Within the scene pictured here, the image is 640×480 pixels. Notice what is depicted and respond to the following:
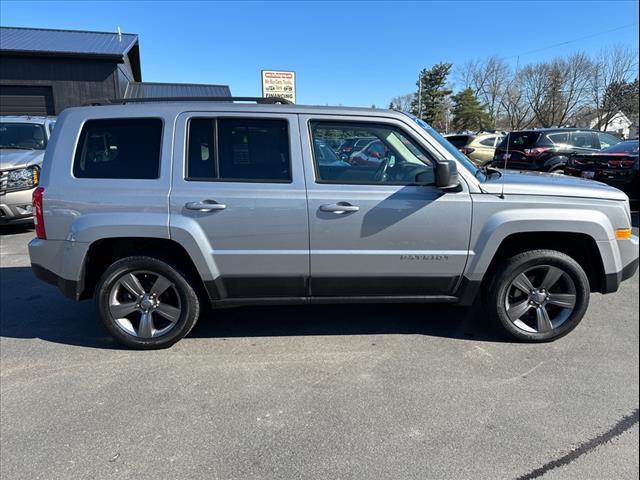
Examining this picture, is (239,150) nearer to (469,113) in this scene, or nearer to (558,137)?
(558,137)

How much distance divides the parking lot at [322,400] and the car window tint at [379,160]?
4.54ft

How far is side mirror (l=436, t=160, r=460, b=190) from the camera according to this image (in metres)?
3.15

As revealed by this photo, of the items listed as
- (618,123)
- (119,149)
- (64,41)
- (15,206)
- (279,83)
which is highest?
(64,41)

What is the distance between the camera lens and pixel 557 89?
4569 centimetres

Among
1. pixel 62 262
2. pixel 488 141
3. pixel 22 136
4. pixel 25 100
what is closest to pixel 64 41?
pixel 25 100

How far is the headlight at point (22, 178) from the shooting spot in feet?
23.2

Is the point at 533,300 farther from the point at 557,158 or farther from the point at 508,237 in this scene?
the point at 557,158

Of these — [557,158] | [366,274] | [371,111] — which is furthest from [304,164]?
[557,158]

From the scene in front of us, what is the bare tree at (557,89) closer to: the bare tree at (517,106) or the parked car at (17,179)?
the bare tree at (517,106)

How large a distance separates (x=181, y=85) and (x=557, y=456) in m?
25.7

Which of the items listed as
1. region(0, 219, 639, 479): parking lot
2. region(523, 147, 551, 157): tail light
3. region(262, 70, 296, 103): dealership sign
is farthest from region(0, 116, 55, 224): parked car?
region(523, 147, 551, 157): tail light

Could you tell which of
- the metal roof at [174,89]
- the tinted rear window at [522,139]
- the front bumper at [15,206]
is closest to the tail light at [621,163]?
the tinted rear window at [522,139]

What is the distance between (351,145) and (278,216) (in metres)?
0.84

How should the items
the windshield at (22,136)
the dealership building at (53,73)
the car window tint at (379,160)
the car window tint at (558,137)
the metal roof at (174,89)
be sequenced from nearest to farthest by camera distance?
the car window tint at (379,160) < the windshield at (22,136) < the car window tint at (558,137) < the dealership building at (53,73) < the metal roof at (174,89)
